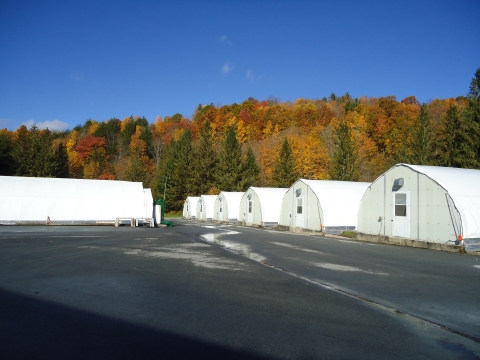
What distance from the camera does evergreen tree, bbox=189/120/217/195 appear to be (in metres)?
68.8

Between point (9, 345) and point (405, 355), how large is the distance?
15.0 feet

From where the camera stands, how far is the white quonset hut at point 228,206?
39.9m

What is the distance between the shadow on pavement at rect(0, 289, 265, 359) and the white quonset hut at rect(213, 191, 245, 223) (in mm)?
34189

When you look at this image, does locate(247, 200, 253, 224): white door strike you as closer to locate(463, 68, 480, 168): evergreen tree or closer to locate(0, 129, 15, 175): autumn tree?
locate(463, 68, 480, 168): evergreen tree

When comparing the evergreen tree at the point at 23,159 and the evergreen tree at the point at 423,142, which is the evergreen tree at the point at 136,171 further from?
the evergreen tree at the point at 423,142

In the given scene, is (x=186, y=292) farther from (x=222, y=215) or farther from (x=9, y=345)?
(x=222, y=215)

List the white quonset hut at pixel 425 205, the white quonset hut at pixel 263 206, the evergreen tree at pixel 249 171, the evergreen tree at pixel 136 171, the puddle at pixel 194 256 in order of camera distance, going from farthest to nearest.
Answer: the evergreen tree at pixel 136 171, the evergreen tree at pixel 249 171, the white quonset hut at pixel 263 206, the white quonset hut at pixel 425 205, the puddle at pixel 194 256

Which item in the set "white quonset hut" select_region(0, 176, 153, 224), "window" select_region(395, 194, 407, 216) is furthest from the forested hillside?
"white quonset hut" select_region(0, 176, 153, 224)

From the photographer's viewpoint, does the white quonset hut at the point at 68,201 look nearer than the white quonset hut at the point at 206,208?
Yes

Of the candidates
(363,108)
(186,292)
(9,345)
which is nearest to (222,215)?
(363,108)

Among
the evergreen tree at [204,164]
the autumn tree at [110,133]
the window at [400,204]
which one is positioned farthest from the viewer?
the autumn tree at [110,133]

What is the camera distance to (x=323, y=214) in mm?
23594

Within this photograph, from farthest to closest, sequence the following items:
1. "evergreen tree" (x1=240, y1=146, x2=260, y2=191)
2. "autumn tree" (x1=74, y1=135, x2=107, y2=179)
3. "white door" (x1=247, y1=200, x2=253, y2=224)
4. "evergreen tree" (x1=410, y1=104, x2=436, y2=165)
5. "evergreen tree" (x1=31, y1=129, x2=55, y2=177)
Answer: "autumn tree" (x1=74, y1=135, x2=107, y2=179) < "evergreen tree" (x1=240, y1=146, x2=260, y2=191) < "evergreen tree" (x1=31, y1=129, x2=55, y2=177) < "evergreen tree" (x1=410, y1=104, x2=436, y2=165) < "white door" (x1=247, y1=200, x2=253, y2=224)

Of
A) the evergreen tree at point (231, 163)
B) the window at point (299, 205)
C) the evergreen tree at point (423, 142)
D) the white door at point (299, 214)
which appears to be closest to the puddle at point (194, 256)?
the white door at point (299, 214)
